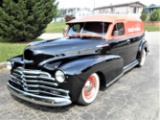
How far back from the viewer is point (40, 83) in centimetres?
327

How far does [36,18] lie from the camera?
32.0 ft

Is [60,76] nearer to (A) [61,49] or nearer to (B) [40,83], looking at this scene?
(B) [40,83]

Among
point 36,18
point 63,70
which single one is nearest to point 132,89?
point 63,70

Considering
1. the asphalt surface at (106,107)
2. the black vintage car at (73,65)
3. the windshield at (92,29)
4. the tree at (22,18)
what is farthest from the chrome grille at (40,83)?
the tree at (22,18)

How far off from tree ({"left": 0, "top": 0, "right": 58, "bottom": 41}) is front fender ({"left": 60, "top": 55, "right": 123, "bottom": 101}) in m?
6.41

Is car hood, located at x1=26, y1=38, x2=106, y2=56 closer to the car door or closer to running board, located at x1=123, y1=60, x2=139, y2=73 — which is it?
the car door

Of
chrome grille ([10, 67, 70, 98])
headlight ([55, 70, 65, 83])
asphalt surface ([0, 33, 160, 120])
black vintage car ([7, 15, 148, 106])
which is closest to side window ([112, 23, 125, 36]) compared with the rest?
black vintage car ([7, 15, 148, 106])

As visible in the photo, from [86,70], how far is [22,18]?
22.8ft

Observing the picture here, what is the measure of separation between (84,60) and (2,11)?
7083 mm

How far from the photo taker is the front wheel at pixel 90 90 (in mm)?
3582

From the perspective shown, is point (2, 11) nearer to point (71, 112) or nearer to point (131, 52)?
point (131, 52)

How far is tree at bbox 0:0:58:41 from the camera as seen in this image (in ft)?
29.6

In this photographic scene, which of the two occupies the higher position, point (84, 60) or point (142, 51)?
point (84, 60)

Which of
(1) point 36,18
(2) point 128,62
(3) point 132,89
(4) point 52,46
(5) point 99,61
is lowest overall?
(3) point 132,89
